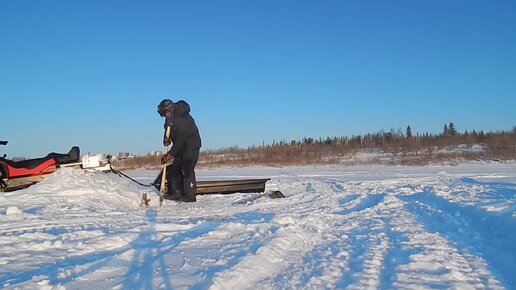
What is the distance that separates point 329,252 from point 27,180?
24.5ft

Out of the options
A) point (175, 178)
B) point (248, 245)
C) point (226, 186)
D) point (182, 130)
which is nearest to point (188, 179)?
point (175, 178)

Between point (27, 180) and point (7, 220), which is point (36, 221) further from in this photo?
point (27, 180)

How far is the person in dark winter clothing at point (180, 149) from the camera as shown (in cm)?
933

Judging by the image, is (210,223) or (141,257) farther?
(210,223)

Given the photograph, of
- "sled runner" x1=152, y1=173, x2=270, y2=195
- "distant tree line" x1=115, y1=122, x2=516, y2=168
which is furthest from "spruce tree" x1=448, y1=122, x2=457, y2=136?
"sled runner" x1=152, y1=173, x2=270, y2=195

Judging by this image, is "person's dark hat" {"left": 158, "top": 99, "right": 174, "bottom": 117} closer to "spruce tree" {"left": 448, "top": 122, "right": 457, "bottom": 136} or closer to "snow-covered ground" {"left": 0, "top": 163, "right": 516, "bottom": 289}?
"snow-covered ground" {"left": 0, "top": 163, "right": 516, "bottom": 289}

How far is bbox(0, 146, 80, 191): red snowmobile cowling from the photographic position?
8.94 m

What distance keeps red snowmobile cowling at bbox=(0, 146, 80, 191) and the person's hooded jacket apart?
238 cm

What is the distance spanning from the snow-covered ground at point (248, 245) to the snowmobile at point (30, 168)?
1.23 meters

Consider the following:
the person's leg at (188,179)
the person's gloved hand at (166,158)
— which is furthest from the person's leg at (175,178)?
the person's gloved hand at (166,158)

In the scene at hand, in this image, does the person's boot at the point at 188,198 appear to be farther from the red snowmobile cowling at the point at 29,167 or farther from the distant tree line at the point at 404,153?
the distant tree line at the point at 404,153

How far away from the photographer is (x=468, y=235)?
5.44 metres

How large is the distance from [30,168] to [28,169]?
5cm

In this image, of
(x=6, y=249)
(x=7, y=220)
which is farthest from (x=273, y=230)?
(x=7, y=220)
